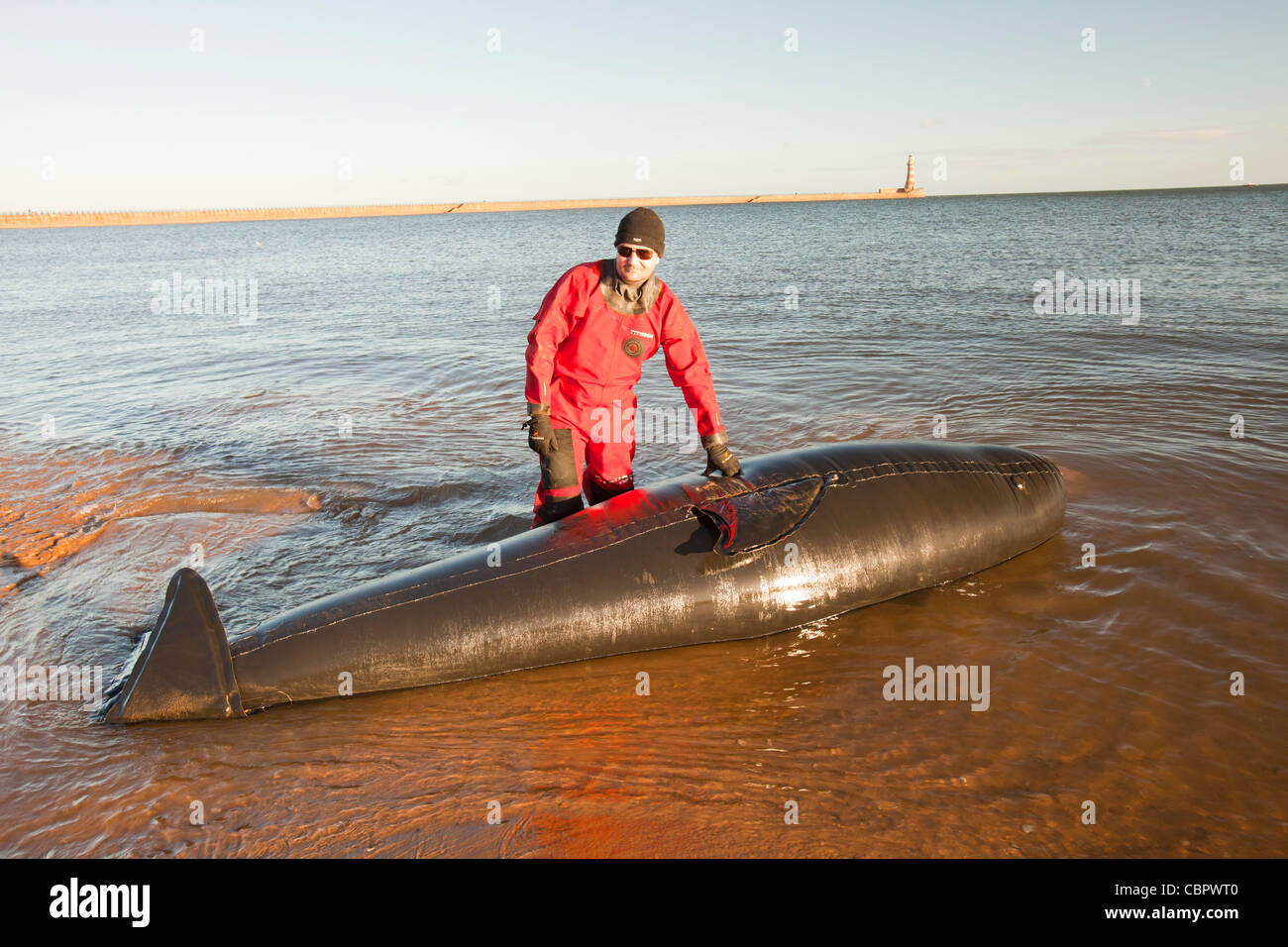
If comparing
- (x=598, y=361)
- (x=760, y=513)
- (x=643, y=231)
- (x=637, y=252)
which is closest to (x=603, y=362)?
(x=598, y=361)

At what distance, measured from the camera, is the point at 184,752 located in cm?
357

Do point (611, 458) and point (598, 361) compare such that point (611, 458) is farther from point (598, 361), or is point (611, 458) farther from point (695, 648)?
point (695, 648)

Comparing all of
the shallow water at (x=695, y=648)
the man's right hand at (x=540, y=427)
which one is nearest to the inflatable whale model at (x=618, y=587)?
the shallow water at (x=695, y=648)

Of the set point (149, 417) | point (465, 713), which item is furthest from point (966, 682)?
point (149, 417)

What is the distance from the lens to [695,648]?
174 inches

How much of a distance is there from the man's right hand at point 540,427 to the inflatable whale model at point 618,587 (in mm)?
509

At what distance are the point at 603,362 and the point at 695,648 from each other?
168 cm

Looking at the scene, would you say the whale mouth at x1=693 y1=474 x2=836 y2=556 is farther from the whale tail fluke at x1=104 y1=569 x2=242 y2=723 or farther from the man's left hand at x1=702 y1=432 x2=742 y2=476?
the whale tail fluke at x1=104 y1=569 x2=242 y2=723

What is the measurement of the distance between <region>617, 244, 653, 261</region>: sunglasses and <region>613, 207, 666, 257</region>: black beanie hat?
2cm
